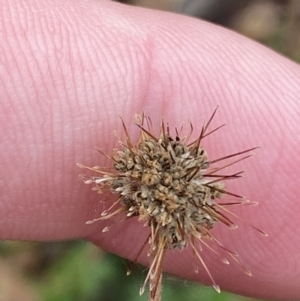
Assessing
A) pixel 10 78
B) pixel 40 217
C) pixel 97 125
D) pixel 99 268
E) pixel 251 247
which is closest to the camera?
pixel 10 78

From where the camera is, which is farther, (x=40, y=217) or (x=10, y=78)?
(x=40, y=217)

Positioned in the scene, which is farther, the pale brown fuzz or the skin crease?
the skin crease

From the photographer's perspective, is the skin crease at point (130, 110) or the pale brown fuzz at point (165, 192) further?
the skin crease at point (130, 110)

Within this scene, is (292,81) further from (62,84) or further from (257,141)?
(62,84)

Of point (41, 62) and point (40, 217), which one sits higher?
point (41, 62)

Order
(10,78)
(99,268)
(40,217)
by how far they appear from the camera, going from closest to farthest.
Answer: (10,78), (40,217), (99,268)

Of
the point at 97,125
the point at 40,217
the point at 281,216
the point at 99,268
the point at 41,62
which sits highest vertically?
the point at 41,62

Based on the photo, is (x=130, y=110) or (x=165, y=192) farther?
(x=130, y=110)

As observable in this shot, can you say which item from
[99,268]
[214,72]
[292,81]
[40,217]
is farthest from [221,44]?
[99,268]
